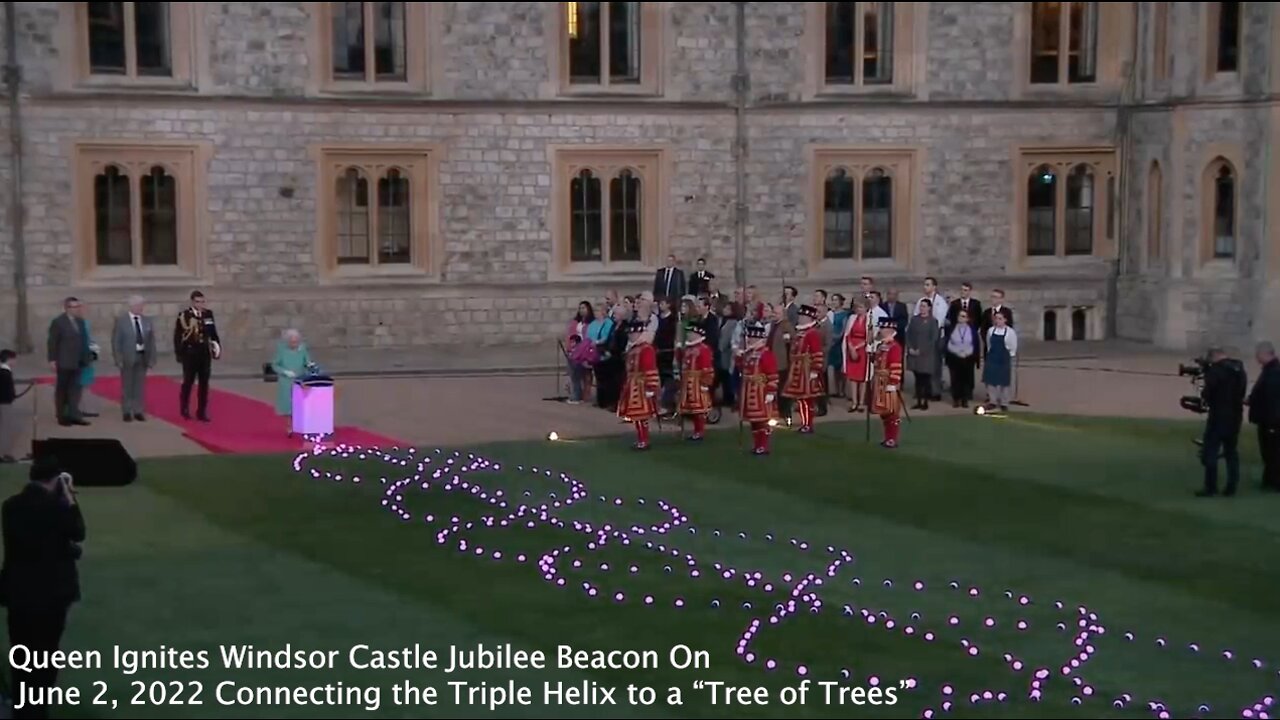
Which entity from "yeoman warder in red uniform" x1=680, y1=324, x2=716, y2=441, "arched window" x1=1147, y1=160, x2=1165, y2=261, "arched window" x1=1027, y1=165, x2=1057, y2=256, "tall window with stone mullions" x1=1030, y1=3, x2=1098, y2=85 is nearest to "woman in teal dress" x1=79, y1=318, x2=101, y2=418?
"yeoman warder in red uniform" x1=680, y1=324, x2=716, y2=441

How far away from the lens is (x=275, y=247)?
32.0 m

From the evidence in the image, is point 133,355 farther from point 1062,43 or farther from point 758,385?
point 1062,43

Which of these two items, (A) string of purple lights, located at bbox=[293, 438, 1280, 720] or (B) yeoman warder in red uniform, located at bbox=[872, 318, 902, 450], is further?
(B) yeoman warder in red uniform, located at bbox=[872, 318, 902, 450]

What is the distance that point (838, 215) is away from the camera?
34.9 meters

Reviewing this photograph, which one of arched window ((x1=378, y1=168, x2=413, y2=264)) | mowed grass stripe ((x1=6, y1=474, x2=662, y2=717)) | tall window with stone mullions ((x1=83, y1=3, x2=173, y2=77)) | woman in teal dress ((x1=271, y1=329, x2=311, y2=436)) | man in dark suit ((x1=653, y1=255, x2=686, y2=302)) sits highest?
A: tall window with stone mullions ((x1=83, y1=3, x2=173, y2=77))

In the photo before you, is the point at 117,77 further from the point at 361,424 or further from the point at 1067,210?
the point at 1067,210

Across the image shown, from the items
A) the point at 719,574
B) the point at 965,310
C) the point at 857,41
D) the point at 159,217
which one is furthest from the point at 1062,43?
the point at 719,574

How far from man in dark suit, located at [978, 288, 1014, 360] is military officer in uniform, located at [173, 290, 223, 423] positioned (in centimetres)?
980

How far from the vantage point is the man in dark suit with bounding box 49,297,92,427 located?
22.5 meters

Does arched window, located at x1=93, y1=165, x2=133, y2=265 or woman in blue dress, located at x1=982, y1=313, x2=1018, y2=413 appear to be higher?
arched window, located at x1=93, y1=165, x2=133, y2=265

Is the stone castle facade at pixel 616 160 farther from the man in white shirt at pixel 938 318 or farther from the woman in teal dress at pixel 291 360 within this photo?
the woman in teal dress at pixel 291 360

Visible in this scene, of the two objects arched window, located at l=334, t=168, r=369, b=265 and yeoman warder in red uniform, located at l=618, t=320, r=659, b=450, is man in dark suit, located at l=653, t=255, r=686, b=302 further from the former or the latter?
yeoman warder in red uniform, located at l=618, t=320, r=659, b=450

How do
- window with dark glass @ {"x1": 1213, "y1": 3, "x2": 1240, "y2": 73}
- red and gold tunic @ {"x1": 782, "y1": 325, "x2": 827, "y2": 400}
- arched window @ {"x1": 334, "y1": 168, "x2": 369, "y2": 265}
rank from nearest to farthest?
red and gold tunic @ {"x1": 782, "y1": 325, "x2": 827, "y2": 400} → window with dark glass @ {"x1": 1213, "y1": 3, "x2": 1240, "y2": 73} → arched window @ {"x1": 334, "y1": 168, "x2": 369, "y2": 265}

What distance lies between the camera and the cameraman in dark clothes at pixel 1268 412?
61.2ft
